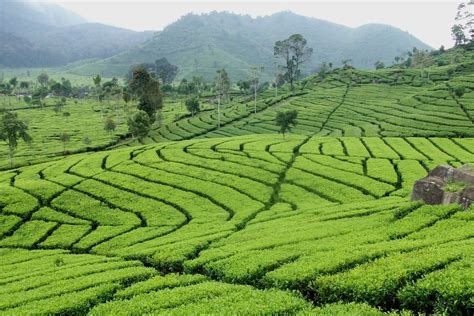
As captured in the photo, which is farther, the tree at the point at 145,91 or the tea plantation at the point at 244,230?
the tree at the point at 145,91

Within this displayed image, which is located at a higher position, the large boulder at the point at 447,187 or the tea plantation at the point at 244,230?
the large boulder at the point at 447,187

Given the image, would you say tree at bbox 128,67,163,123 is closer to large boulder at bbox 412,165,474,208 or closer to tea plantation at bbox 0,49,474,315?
tea plantation at bbox 0,49,474,315

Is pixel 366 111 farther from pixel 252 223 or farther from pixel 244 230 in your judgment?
pixel 244 230

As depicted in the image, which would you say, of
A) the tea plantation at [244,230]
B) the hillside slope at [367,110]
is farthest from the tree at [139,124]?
the tea plantation at [244,230]

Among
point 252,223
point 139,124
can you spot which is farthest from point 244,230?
point 139,124

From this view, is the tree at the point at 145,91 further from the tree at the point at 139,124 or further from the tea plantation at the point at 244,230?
the tea plantation at the point at 244,230

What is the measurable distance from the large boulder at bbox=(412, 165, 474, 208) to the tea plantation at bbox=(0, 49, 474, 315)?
123cm

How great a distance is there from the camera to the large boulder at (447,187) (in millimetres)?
29031

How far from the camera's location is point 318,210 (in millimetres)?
41781

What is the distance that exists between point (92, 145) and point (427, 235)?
304ft

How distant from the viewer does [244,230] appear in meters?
36.8

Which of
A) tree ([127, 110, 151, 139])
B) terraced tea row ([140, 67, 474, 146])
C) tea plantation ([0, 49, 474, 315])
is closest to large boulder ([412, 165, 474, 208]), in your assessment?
tea plantation ([0, 49, 474, 315])

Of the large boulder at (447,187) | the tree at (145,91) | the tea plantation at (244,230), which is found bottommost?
the tea plantation at (244,230)

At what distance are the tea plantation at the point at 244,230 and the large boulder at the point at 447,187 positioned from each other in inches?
48.2
